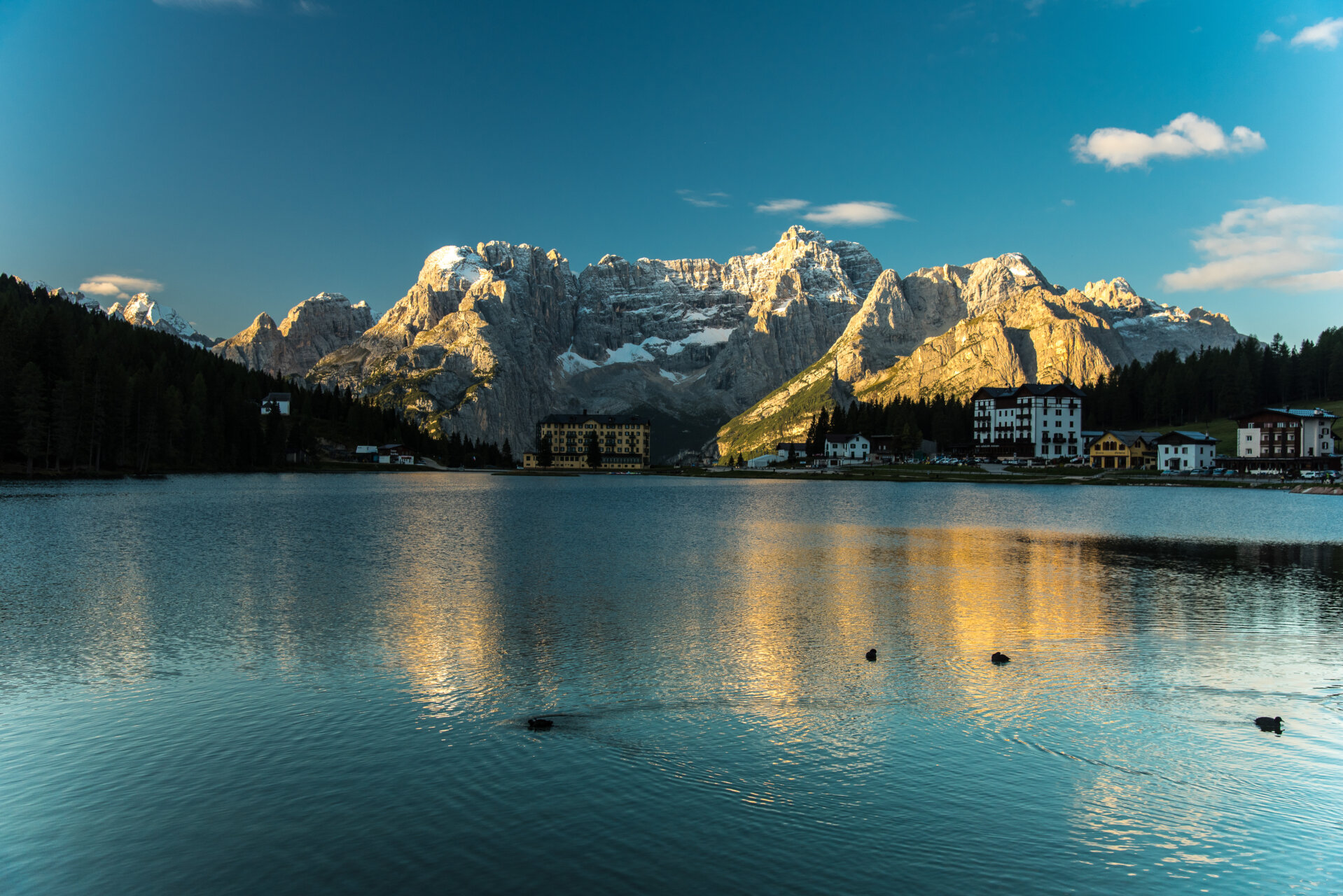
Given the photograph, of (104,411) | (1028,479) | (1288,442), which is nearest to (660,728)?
(104,411)

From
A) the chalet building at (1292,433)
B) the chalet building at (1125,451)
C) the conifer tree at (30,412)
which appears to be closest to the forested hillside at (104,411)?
the conifer tree at (30,412)

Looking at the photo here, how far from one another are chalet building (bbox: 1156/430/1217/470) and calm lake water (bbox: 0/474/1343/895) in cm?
14643

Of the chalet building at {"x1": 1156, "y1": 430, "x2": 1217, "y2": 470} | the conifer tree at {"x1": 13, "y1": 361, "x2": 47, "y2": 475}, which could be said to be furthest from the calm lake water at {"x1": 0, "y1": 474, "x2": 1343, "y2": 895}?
the chalet building at {"x1": 1156, "y1": 430, "x2": 1217, "y2": 470}

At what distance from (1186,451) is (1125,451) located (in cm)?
1894

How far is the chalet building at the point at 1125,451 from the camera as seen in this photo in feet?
628

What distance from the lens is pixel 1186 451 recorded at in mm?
175125

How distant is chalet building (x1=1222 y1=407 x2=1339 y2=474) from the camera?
531ft

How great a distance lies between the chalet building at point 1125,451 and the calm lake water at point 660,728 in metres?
162

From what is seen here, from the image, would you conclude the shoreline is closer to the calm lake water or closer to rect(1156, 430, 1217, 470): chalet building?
rect(1156, 430, 1217, 470): chalet building

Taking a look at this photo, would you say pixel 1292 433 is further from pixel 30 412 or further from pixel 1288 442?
pixel 30 412

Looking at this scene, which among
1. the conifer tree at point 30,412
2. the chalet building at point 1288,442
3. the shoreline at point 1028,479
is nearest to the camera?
the conifer tree at point 30,412

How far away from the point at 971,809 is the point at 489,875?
8.77 m

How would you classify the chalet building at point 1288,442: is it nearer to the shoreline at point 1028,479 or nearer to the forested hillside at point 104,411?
the shoreline at point 1028,479

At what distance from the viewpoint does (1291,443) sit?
543 feet
